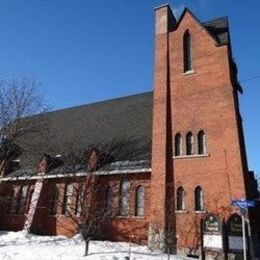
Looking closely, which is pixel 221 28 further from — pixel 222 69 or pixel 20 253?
pixel 20 253

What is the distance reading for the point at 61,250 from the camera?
62.3ft

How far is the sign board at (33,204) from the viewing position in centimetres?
2606

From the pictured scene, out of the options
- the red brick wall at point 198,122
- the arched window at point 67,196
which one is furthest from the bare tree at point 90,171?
the red brick wall at point 198,122

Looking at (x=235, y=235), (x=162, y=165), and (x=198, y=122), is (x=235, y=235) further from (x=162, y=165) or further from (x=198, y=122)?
(x=198, y=122)

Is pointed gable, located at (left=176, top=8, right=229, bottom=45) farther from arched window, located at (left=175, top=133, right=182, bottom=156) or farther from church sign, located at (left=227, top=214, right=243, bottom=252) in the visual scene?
church sign, located at (left=227, top=214, right=243, bottom=252)

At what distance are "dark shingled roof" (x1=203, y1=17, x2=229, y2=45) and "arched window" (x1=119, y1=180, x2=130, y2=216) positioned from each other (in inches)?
436

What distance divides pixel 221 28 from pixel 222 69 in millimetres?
4860

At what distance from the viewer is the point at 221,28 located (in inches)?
1064

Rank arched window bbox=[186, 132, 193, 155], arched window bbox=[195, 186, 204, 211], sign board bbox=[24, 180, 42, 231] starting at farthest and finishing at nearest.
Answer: sign board bbox=[24, 180, 42, 231] < arched window bbox=[186, 132, 193, 155] < arched window bbox=[195, 186, 204, 211]

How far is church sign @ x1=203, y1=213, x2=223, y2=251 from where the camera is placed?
1815 centimetres

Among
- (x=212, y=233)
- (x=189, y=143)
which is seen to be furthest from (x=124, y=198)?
(x=212, y=233)

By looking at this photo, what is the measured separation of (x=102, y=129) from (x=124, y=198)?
7369mm

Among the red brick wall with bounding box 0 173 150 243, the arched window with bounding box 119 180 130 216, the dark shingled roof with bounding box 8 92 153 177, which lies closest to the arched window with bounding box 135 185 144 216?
the red brick wall with bounding box 0 173 150 243

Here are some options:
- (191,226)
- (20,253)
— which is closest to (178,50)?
(191,226)
